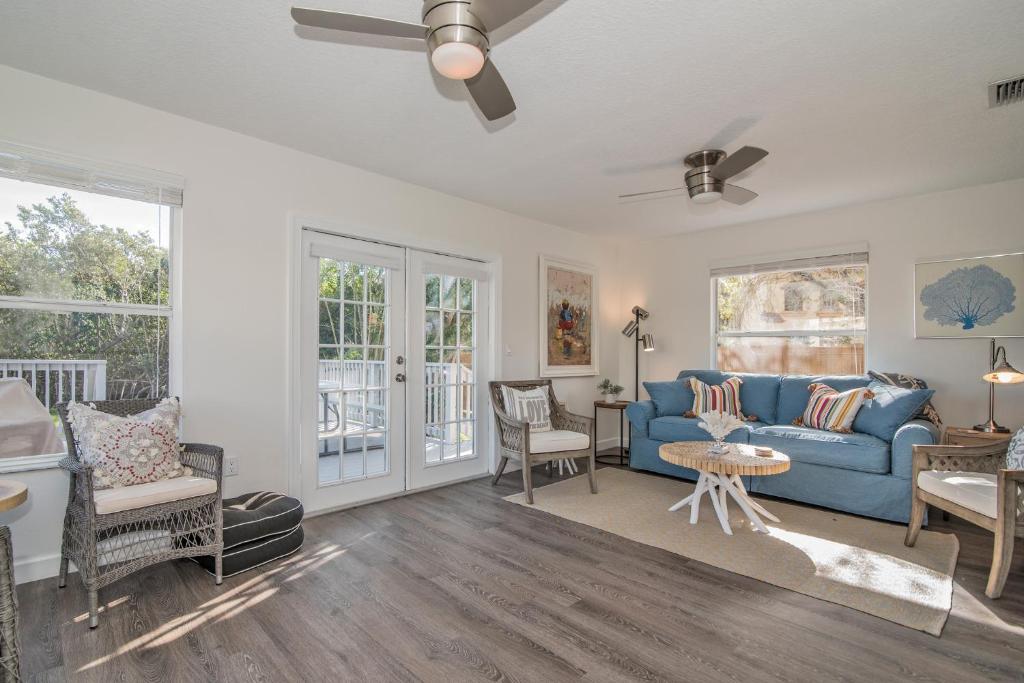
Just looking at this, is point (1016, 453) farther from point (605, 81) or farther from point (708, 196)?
point (605, 81)

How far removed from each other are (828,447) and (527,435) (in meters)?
2.23

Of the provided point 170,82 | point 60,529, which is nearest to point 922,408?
point 170,82

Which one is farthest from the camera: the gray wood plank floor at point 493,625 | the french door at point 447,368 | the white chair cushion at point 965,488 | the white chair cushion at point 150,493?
the french door at point 447,368

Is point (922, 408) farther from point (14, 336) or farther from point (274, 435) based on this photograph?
point (14, 336)

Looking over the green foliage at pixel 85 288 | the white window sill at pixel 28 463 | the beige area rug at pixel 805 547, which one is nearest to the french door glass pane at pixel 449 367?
the beige area rug at pixel 805 547

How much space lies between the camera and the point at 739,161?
3135mm

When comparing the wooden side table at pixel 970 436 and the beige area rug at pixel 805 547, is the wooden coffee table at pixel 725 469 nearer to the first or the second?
the beige area rug at pixel 805 547

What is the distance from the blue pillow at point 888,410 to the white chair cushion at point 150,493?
4360mm

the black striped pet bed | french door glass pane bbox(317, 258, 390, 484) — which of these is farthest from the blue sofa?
the black striped pet bed

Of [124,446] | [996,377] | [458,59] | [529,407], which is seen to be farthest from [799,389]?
[124,446]

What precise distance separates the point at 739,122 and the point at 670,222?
2345 mm

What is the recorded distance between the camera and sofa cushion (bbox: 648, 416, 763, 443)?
4320mm

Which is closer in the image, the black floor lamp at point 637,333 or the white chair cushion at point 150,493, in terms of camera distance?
the white chair cushion at point 150,493

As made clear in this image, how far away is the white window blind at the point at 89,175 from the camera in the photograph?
2613 millimetres
